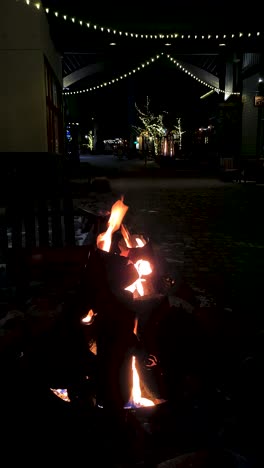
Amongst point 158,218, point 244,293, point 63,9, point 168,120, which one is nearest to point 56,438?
point 244,293

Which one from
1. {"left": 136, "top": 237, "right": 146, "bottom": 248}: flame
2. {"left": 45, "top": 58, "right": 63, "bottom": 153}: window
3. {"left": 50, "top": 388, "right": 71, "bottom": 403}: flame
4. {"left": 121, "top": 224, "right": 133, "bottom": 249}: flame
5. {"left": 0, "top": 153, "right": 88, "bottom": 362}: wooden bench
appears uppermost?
{"left": 45, "top": 58, "right": 63, "bottom": 153}: window

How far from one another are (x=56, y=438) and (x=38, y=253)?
3.21 metres

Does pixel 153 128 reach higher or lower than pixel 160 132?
higher

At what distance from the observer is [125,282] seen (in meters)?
3.00

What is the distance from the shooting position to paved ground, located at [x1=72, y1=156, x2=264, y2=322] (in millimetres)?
5359

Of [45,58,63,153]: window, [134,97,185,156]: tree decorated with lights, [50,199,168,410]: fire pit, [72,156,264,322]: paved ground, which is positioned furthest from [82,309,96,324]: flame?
[134,97,185,156]: tree decorated with lights

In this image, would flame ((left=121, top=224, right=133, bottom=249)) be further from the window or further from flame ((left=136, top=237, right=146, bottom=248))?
the window

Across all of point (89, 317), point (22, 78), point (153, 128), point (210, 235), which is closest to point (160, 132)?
point (153, 128)

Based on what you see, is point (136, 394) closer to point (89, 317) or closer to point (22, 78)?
point (89, 317)

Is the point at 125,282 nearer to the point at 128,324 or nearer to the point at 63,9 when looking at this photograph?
the point at 128,324

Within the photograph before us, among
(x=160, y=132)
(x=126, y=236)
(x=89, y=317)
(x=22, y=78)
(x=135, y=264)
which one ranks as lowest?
(x=89, y=317)

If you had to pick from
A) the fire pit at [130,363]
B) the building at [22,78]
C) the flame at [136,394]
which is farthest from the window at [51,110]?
the flame at [136,394]

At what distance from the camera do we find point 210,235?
8516 millimetres

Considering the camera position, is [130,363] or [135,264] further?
[135,264]
